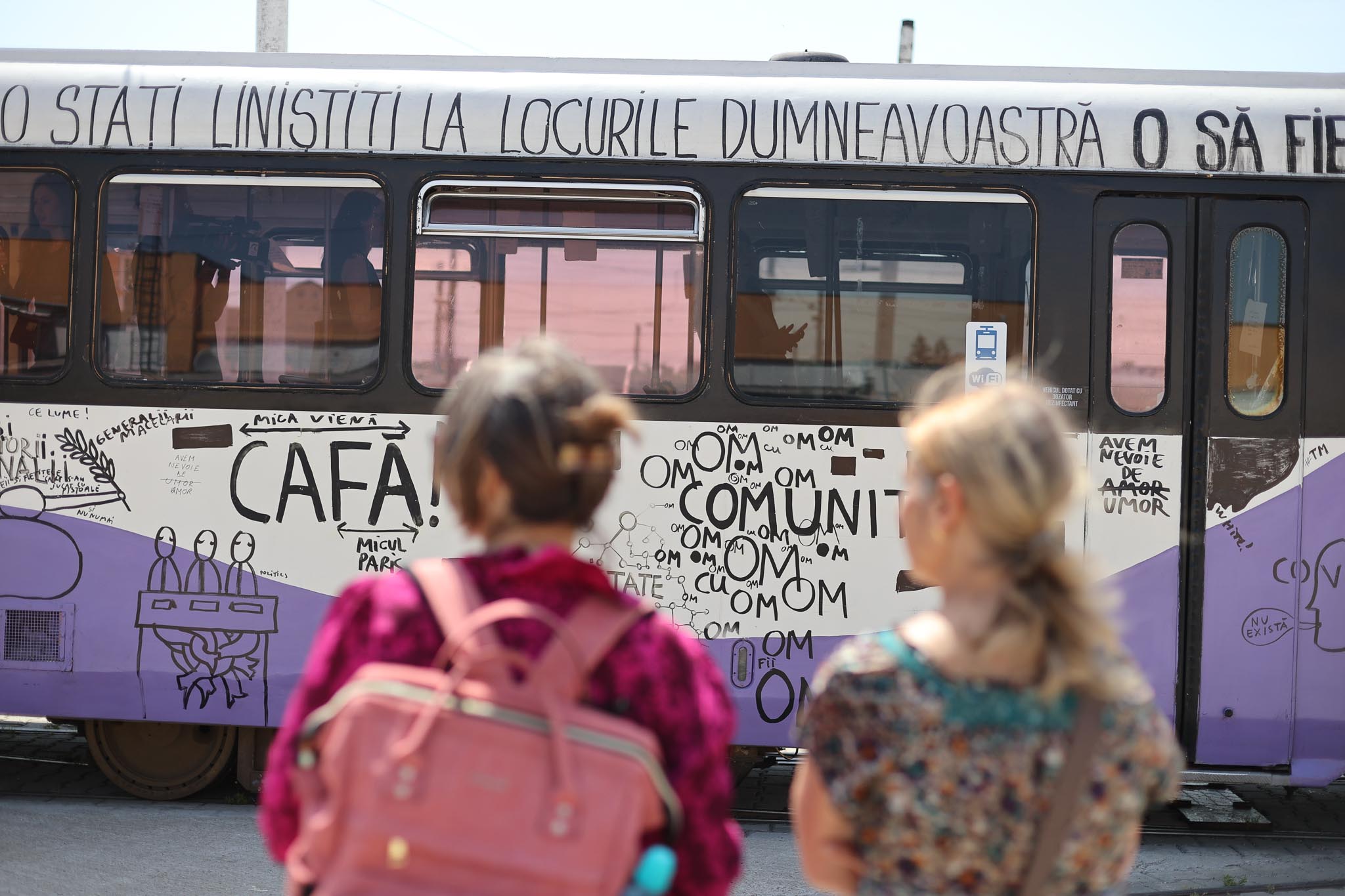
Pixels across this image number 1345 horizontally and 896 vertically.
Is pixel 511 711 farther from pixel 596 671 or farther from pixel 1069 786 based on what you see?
pixel 1069 786

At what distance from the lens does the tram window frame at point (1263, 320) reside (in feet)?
18.5

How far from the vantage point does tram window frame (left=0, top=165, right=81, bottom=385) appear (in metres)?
5.86

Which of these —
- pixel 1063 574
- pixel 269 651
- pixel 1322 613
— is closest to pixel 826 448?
pixel 1322 613

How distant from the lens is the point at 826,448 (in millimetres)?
5641

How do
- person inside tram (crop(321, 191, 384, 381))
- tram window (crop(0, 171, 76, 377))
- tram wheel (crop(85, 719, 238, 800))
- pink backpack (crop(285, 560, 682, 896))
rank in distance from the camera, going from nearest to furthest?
pink backpack (crop(285, 560, 682, 896)), person inside tram (crop(321, 191, 384, 381)), tram window (crop(0, 171, 76, 377)), tram wheel (crop(85, 719, 238, 800))

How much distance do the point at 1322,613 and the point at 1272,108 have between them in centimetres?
229

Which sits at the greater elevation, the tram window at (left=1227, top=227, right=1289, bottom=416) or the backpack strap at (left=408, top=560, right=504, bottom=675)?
the tram window at (left=1227, top=227, right=1289, bottom=416)

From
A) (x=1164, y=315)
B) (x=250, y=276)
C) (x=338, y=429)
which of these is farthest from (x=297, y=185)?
(x=1164, y=315)

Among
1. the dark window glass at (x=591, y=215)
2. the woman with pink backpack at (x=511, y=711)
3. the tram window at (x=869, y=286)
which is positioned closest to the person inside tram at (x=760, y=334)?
the tram window at (x=869, y=286)

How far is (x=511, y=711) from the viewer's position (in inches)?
63.0

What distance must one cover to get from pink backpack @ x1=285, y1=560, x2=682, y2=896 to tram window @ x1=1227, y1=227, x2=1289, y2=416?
15.9ft

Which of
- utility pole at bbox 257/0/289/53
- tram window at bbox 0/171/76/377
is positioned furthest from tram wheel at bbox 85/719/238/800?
utility pole at bbox 257/0/289/53

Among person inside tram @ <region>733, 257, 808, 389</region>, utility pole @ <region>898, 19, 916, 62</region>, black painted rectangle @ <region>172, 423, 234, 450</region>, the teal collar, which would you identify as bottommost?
the teal collar

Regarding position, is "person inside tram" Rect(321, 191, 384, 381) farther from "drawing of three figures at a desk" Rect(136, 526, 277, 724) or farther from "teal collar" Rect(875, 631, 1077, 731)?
"teal collar" Rect(875, 631, 1077, 731)
